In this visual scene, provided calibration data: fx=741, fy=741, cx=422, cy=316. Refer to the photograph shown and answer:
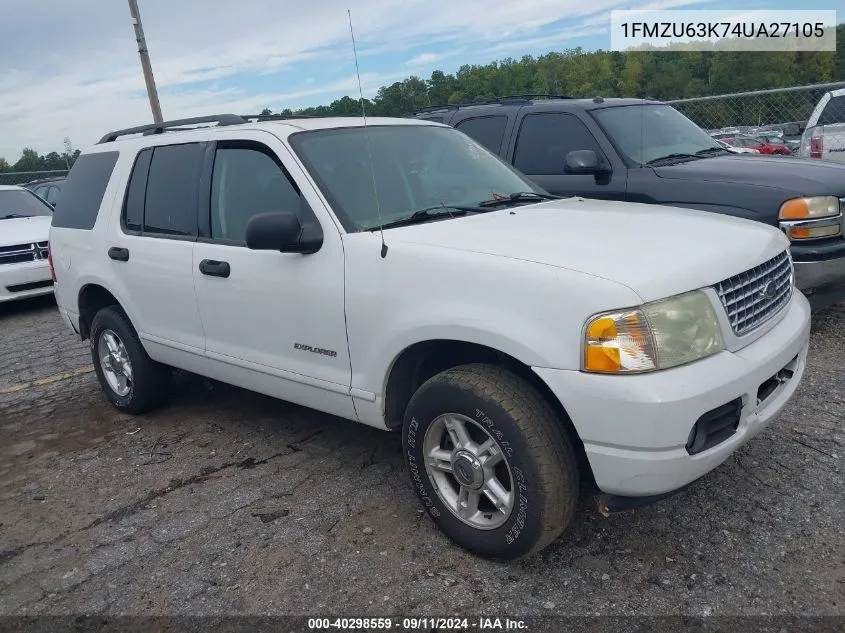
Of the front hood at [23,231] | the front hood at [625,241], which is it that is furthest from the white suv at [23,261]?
the front hood at [625,241]

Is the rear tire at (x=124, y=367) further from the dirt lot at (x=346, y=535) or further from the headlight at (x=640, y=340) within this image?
the headlight at (x=640, y=340)

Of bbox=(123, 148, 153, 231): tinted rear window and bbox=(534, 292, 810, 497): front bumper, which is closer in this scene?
bbox=(534, 292, 810, 497): front bumper

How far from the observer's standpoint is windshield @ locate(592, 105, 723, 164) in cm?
625

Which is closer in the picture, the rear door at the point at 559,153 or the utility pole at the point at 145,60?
the rear door at the point at 559,153

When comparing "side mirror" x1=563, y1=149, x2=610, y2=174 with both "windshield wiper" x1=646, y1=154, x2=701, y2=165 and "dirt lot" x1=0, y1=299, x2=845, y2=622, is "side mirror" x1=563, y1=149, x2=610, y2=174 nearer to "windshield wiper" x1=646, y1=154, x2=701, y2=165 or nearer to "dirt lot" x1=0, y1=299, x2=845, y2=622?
"windshield wiper" x1=646, y1=154, x2=701, y2=165

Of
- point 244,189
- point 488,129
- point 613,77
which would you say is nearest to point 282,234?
point 244,189

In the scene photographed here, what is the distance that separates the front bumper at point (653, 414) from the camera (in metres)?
2.45

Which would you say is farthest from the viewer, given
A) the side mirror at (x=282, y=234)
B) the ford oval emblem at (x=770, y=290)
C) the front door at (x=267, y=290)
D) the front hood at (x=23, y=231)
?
the front hood at (x=23, y=231)

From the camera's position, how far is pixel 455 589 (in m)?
2.86

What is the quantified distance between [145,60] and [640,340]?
1303cm

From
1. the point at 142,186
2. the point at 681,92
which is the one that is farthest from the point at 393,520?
the point at 681,92

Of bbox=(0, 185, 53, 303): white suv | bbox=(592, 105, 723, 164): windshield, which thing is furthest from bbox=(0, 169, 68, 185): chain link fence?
bbox=(592, 105, 723, 164): windshield

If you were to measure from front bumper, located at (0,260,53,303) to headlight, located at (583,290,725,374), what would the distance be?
8683 millimetres

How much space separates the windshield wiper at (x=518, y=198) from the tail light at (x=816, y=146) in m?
6.44
